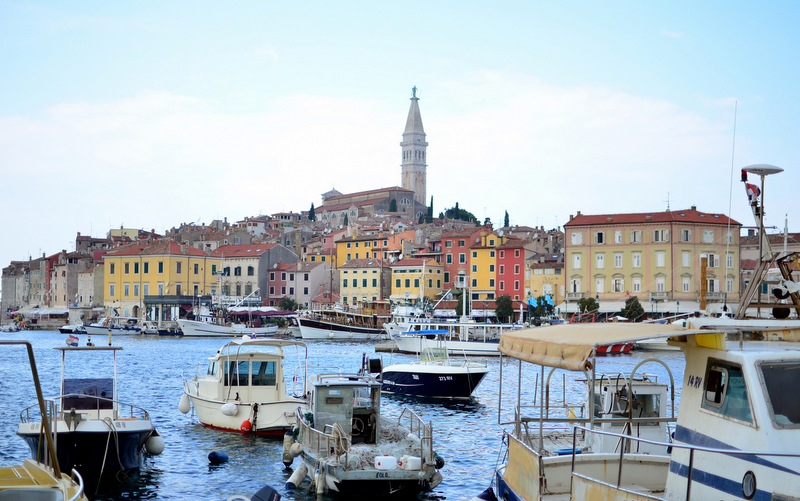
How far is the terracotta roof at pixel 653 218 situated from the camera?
245ft

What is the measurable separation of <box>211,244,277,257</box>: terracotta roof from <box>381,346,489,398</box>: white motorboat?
72025 mm

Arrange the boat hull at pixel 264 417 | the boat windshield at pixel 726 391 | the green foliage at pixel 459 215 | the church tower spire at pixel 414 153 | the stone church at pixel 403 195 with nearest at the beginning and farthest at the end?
the boat windshield at pixel 726 391, the boat hull at pixel 264 417, the green foliage at pixel 459 215, the stone church at pixel 403 195, the church tower spire at pixel 414 153

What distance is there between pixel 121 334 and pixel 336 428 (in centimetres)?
7396

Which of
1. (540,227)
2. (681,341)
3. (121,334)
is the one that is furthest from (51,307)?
(681,341)

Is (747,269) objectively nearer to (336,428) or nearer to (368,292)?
(368,292)

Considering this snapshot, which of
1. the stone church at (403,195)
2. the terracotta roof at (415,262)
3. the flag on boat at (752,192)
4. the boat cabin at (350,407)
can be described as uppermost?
the stone church at (403,195)

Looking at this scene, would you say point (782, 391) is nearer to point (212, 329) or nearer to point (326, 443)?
point (326, 443)

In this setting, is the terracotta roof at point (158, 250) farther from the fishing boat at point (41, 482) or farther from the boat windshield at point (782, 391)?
the boat windshield at point (782, 391)

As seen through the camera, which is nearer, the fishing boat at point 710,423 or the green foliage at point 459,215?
the fishing boat at point 710,423

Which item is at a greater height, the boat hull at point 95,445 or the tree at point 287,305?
the tree at point 287,305

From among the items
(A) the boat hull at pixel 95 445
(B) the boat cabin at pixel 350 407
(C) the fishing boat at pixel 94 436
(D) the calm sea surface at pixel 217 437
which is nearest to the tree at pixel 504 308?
(D) the calm sea surface at pixel 217 437

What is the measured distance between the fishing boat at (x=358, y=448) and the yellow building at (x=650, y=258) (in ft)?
193

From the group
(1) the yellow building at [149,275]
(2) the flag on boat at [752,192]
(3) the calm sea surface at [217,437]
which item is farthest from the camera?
(1) the yellow building at [149,275]

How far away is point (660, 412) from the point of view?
14.8m
